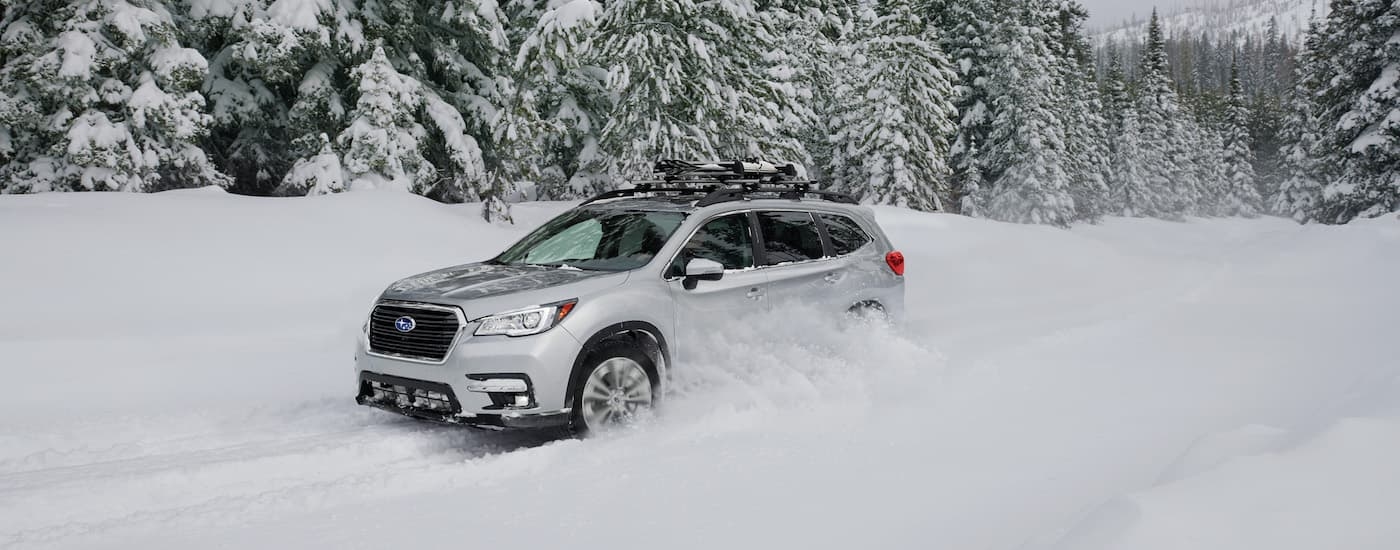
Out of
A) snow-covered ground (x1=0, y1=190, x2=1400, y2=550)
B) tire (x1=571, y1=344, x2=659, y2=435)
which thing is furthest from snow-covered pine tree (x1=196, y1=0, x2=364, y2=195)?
tire (x1=571, y1=344, x2=659, y2=435)

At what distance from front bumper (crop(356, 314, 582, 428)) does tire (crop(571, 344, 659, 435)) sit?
0.14 metres

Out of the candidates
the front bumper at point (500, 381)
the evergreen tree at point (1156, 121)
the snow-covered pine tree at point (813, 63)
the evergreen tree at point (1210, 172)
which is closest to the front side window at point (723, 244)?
the front bumper at point (500, 381)

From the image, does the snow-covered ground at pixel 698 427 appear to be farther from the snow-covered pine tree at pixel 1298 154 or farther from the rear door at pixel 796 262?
the snow-covered pine tree at pixel 1298 154

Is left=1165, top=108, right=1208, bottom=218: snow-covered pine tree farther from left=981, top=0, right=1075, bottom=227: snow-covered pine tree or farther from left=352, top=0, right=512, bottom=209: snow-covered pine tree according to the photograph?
left=352, top=0, right=512, bottom=209: snow-covered pine tree

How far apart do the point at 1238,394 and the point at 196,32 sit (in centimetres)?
1719

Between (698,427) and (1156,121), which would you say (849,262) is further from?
(1156,121)

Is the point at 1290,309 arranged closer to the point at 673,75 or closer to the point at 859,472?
the point at 859,472

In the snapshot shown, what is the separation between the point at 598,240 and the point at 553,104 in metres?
15.5

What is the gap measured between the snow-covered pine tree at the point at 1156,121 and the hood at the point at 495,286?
6086 cm

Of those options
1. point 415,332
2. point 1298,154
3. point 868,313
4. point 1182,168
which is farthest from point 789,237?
point 1182,168

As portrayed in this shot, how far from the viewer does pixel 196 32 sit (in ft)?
54.5

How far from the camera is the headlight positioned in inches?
222

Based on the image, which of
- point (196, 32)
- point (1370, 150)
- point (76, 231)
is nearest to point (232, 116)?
point (196, 32)

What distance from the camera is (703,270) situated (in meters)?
6.46
